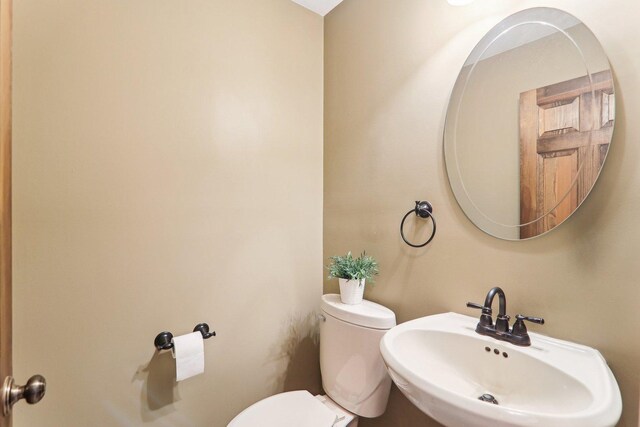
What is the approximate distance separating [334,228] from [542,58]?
1.14m

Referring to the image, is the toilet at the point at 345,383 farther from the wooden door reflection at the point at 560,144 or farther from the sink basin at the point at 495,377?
the wooden door reflection at the point at 560,144

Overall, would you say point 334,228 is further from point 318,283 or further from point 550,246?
point 550,246

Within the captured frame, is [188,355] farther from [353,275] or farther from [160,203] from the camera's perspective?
[353,275]

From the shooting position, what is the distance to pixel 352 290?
1369mm

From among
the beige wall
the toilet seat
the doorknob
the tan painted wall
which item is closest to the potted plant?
the beige wall

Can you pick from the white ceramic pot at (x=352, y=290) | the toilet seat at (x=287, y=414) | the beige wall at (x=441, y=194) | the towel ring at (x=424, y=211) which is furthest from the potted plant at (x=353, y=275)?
the toilet seat at (x=287, y=414)

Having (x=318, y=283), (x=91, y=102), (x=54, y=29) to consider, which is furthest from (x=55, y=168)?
(x=318, y=283)

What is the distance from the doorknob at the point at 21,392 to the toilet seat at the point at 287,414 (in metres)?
0.72

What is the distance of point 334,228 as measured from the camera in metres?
1.70

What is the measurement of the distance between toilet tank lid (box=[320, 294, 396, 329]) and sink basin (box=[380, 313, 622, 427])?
0.19 metres

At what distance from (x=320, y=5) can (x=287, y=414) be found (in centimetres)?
205

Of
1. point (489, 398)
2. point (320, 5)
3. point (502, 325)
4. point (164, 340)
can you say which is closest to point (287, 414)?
point (164, 340)

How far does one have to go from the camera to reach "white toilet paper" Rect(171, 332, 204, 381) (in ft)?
3.84

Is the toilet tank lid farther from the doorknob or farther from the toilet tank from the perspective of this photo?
the doorknob
